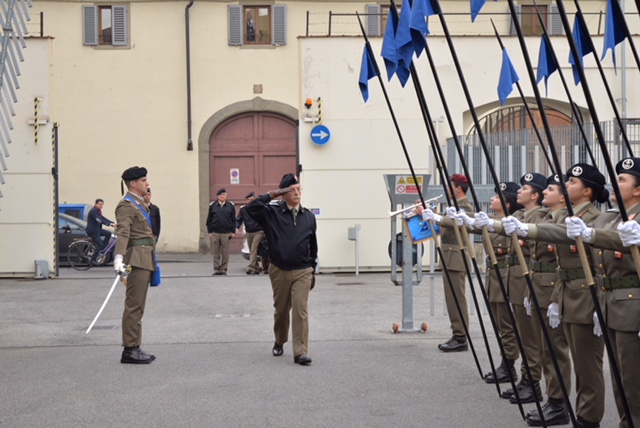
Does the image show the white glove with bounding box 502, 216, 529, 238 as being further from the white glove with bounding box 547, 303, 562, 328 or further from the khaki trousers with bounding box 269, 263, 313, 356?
the khaki trousers with bounding box 269, 263, 313, 356

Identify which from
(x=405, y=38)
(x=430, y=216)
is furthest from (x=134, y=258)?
(x=405, y=38)

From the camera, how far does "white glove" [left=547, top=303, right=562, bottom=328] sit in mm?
7602

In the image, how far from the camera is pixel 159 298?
17297 millimetres

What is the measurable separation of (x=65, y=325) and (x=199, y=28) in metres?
16.0

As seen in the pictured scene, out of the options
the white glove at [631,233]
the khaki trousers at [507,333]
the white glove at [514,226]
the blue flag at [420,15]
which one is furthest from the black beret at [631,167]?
the khaki trousers at [507,333]

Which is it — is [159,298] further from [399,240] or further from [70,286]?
[399,240]

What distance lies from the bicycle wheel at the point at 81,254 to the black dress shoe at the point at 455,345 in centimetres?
1357

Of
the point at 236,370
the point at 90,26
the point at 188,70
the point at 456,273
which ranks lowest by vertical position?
the point at 236,370

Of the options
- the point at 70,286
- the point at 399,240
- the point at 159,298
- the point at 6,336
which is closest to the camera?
the point at 6,336

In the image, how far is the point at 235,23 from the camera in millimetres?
29016

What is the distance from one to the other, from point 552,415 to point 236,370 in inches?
146

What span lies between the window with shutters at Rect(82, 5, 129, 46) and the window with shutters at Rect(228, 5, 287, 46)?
2887 millimetres

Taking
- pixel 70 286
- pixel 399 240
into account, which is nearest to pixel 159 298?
pixel 70 286

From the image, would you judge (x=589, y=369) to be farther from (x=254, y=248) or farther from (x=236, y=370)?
(x=254, y=248)
